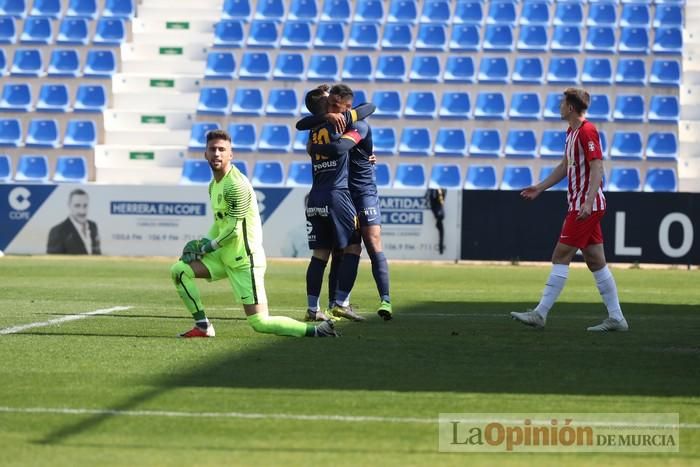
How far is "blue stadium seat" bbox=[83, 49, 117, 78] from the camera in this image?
29562 mm

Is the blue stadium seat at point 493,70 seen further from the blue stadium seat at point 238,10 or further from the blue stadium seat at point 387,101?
the blue stadium seat at point 238,10

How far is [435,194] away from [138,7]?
1200cm

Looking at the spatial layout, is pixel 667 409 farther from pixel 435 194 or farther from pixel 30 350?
pixel 435 194

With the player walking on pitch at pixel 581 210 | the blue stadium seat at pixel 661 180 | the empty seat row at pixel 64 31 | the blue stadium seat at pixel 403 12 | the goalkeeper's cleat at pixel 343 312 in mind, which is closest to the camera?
the player walking on pitch at pixel 581 210

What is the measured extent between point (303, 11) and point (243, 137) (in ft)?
14.1

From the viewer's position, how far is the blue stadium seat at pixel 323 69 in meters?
28.8

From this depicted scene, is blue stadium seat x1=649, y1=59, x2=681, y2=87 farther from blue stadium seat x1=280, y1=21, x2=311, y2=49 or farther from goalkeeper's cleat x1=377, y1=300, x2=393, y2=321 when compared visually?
goalkeeper's cleat x1=377, y1=300, x2=393, y2=321

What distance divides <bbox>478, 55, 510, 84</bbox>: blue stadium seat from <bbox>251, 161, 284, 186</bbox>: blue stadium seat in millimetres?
5173

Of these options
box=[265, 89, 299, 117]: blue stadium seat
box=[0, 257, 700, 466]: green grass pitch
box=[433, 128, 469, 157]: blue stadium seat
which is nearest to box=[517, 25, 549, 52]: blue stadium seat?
box=[433, 128, 469, 157]: blue stadium seat

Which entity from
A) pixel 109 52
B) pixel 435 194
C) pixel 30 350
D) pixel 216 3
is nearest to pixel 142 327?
pixel 30 350

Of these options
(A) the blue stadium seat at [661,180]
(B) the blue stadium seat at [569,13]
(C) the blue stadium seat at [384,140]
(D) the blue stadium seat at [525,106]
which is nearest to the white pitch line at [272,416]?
(A) the blue stadium seat at [661,180]

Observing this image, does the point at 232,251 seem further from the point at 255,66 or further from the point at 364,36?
the point at 364,36

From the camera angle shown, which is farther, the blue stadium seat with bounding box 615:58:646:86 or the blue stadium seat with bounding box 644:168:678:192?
the blue stadium seat with bounding box 615:58:646:86

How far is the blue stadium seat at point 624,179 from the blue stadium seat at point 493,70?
3.56m
